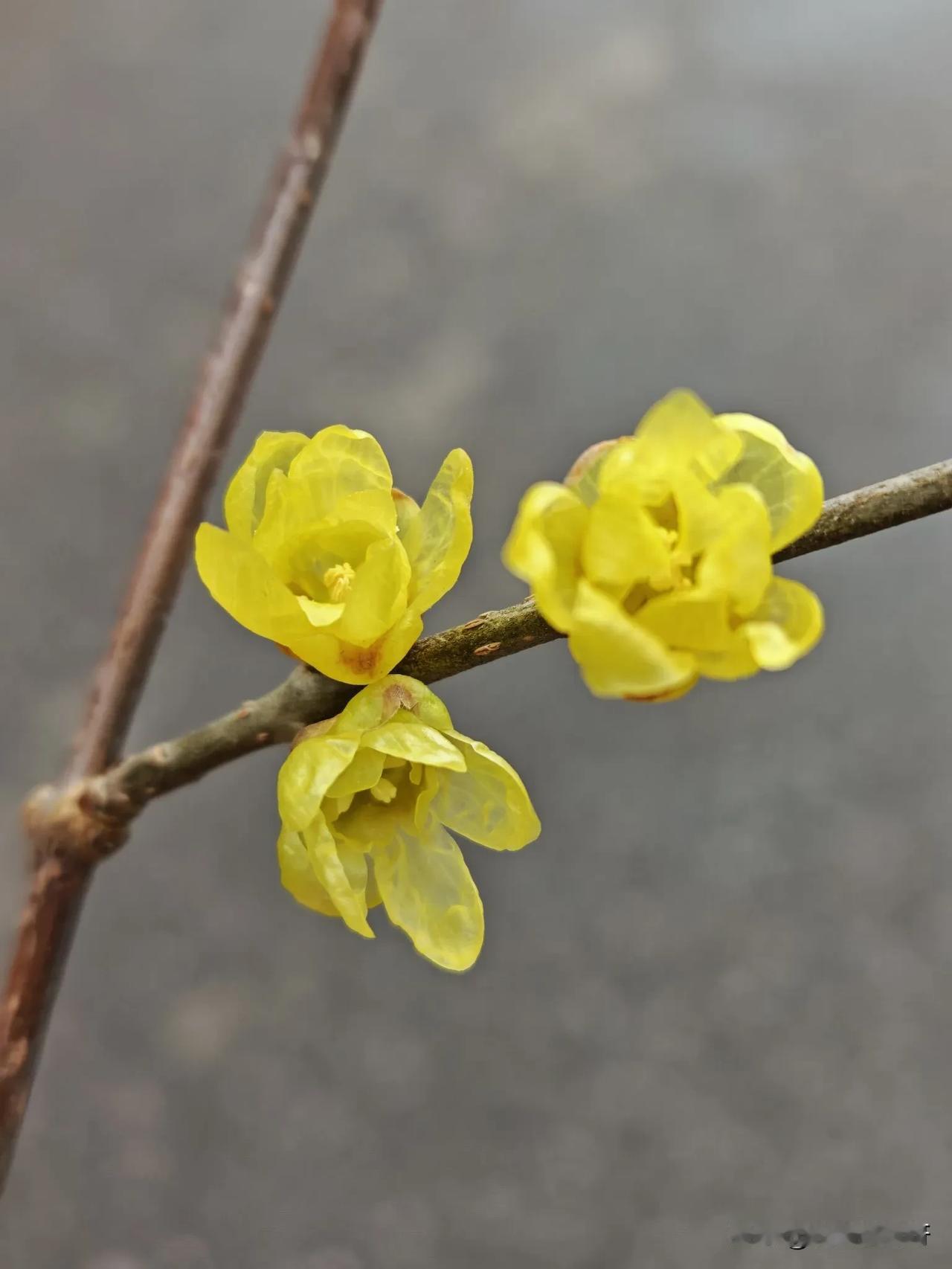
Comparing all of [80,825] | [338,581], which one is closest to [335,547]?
[338,581]

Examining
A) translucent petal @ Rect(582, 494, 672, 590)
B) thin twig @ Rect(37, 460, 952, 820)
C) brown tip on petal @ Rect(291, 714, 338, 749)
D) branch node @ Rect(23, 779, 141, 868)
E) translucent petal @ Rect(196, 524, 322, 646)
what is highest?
branch node @ Rect(23, 779, 141, 868)

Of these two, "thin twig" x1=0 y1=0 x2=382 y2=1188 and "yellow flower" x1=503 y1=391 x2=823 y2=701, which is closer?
"yellow flower" x1=503 y1=391 x2=823 y2=701

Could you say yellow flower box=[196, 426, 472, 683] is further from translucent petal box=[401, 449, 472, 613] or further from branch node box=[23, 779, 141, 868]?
branch node box=[23, 779, 141, 868]

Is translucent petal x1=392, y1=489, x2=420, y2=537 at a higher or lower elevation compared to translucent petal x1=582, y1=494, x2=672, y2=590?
higher

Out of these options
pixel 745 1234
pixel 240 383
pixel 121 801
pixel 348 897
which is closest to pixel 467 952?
pixel 348 897

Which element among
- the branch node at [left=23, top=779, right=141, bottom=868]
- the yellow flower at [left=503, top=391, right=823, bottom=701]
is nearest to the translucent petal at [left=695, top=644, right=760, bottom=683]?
the yellow flower at [left=503, top=391, right=823, bottom=701]

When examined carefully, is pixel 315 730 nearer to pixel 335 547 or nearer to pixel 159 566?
pixel 335 547

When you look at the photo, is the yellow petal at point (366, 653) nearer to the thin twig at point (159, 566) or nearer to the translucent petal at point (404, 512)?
the translucent petal at point (404, 512)
